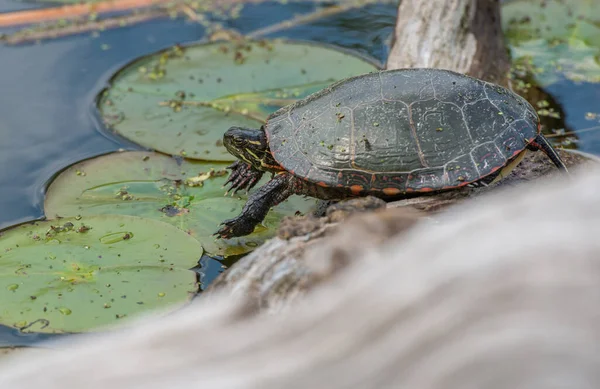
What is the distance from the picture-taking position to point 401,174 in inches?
134

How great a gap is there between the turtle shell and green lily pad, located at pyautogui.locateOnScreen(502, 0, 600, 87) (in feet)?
6.97

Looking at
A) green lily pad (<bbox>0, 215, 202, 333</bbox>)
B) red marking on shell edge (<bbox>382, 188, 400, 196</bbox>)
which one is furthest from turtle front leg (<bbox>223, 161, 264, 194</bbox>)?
red marking on shell edge (<bbox>382, 188, 400, 196</bbox>)

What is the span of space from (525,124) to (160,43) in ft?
12.2

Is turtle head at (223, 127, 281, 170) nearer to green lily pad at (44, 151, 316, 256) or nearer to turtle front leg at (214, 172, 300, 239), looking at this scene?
turtle front leg at (214, 172, 300, 239)

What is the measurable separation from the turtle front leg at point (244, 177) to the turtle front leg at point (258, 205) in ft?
1.14

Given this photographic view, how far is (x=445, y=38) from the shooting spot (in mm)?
5023

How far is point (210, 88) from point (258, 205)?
1.85 meters

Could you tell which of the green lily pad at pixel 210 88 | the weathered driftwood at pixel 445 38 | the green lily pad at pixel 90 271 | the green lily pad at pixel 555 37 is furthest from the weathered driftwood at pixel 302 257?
the green lily pad at pixel 555 37

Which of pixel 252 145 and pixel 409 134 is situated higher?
pixel 409 134

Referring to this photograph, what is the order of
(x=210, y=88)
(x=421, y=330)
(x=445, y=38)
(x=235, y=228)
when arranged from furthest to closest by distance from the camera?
1. (x=210, y=88)
2. (x=445, y=38)
3. (x=235, y=228)
4. (x=421, y=330)

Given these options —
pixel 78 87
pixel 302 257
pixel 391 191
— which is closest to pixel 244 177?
pixel 391 191

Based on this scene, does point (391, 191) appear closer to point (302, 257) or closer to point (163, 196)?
point (302, 257)

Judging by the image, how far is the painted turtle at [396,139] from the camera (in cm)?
338

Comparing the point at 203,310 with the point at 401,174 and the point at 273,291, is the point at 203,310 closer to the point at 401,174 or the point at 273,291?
the point at 273,291
